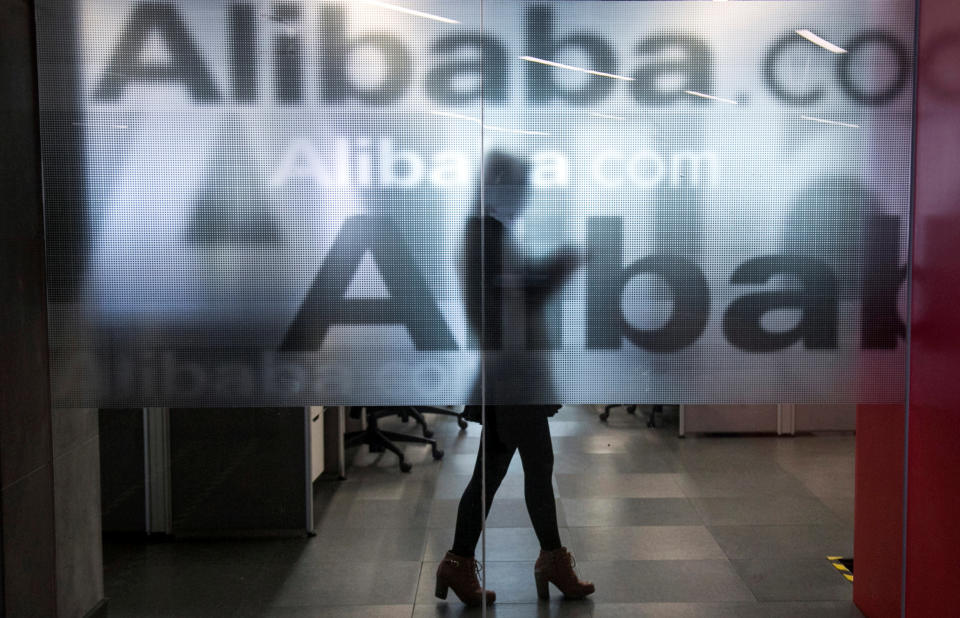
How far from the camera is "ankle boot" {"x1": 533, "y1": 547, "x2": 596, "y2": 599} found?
104 inches

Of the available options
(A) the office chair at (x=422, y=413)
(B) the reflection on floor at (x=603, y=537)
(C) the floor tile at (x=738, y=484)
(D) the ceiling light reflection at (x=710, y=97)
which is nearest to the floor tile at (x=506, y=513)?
(B) the reflection on floor at (x=603, y=537)

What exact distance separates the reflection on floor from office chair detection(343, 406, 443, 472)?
35mm

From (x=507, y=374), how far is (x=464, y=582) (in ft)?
2.30

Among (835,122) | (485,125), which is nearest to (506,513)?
(485,125)

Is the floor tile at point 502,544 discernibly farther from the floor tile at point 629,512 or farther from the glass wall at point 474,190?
the glass wall at point 474,190

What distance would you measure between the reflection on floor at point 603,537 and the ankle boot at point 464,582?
33 millimetres

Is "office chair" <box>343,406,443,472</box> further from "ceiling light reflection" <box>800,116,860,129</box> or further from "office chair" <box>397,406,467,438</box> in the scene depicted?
"ceiling light reflection" <box>800,116,860,129</box>

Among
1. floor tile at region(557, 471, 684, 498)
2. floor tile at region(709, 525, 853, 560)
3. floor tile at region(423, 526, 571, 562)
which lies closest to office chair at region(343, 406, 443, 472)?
floor tile at region(423, 526, 571, 562)

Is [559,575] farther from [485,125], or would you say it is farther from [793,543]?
[485,125]

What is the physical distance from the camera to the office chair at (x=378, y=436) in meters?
2.60

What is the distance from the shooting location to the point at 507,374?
259 cm

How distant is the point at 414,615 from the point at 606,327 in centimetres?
112
